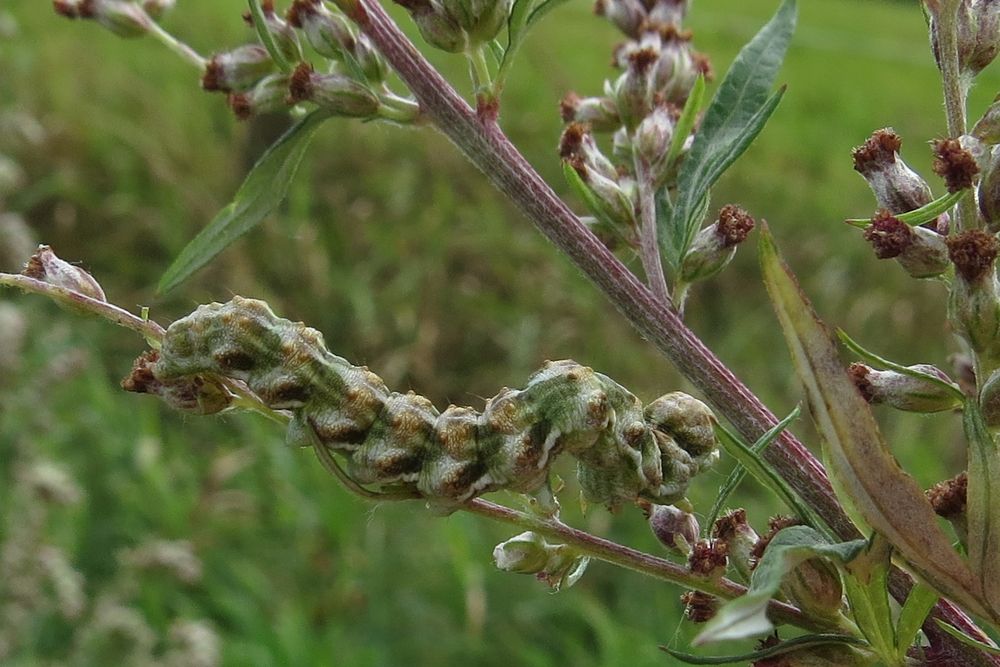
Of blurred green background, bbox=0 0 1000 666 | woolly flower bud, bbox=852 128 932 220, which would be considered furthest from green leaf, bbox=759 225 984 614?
blurred green background, bbox=0 0 1000 666

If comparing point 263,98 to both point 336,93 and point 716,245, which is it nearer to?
point 336,93

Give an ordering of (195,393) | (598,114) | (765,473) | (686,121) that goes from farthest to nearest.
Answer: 1. (598,114)
2. (686,121)
3. (195,393)
4. (765,473)

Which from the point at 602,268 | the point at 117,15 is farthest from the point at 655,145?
the point at 117,15

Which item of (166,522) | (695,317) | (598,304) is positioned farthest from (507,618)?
(695,317)

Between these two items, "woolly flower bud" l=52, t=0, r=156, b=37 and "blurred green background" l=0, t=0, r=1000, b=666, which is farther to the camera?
"blurred green background" l=0, t=0, r=1000, b=666

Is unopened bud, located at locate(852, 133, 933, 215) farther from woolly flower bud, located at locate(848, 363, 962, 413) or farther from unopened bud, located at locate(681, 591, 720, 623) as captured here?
unopened bud, located at locate(681, 591, 720, 623)

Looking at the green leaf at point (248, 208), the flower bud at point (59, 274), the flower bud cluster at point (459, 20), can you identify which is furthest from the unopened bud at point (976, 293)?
the flower bud at point (59, 274)
